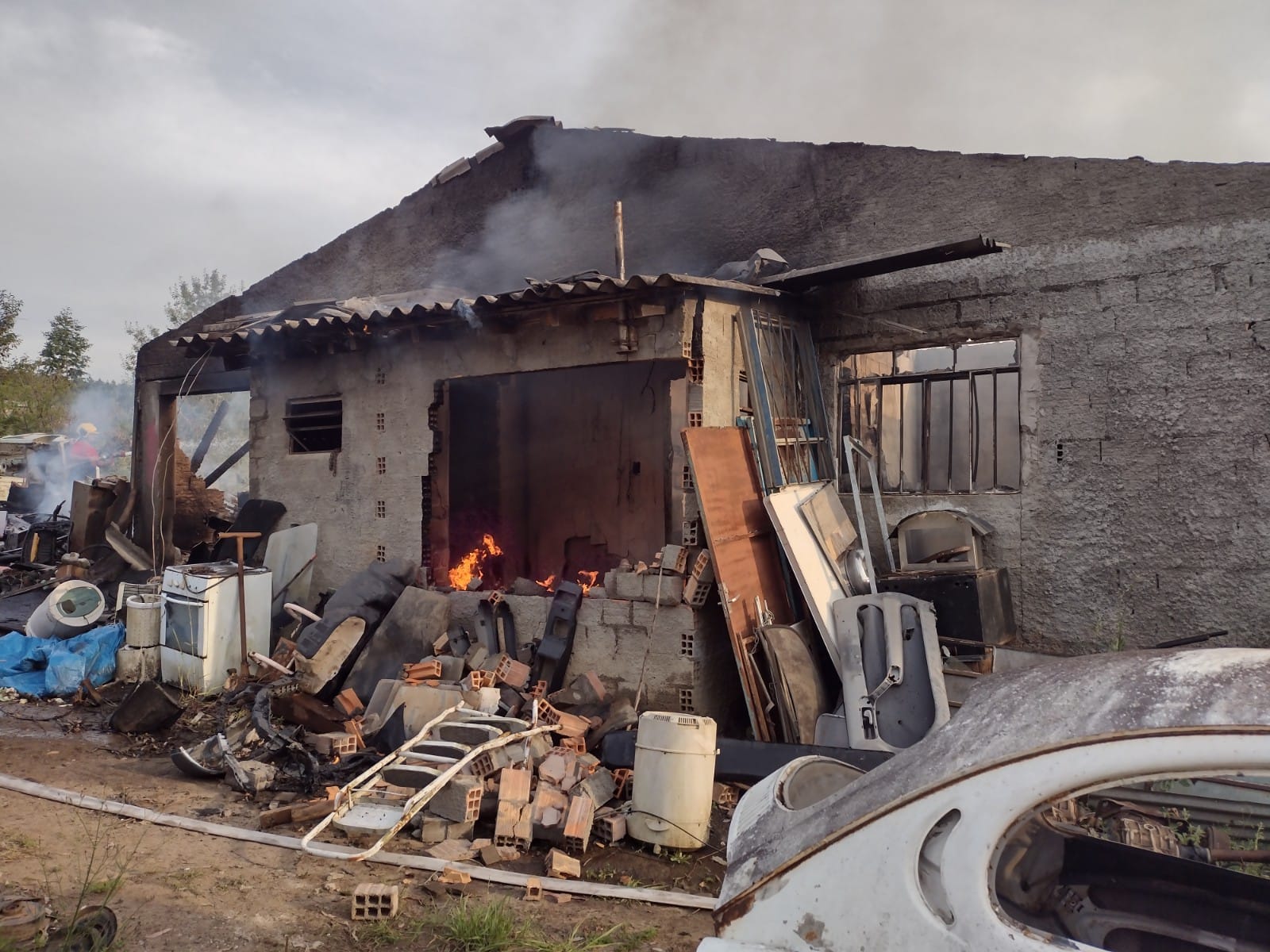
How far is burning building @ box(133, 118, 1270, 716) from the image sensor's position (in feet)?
23.1

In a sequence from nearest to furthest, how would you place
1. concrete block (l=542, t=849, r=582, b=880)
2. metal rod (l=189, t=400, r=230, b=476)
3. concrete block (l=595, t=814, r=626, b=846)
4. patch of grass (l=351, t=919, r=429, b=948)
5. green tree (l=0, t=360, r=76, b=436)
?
patch of grass (l=351, t=919, r=429, b=948), concrete block (l=542, t=849, r=582, b=880), concrete block (l=595, t=814, r=626, b=846), metal rod (l=189, t=400, r=230, b=476), green tree (l=0, t=360, r=76, b=436)

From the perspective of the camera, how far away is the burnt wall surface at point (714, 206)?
24.5ft

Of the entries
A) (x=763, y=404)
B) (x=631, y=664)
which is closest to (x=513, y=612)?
(x=631, y=664)

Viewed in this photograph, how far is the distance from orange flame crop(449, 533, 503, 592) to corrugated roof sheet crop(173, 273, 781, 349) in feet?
9.11

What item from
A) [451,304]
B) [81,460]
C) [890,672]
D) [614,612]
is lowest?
[890,672]

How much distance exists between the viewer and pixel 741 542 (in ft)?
23.9

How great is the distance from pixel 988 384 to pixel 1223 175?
15.1 feet

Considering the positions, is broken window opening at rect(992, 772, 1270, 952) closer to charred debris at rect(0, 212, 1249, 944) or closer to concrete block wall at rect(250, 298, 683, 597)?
charred debris at rect(0, 212, 1249, 944)

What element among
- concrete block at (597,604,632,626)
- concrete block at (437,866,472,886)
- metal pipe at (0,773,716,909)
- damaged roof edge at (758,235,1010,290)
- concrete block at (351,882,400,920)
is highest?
damaged roof edge at (758,235,1010,290)

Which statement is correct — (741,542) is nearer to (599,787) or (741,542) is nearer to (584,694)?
(584,694)

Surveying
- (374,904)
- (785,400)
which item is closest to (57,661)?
(374,904)

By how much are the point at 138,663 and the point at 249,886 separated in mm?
5227

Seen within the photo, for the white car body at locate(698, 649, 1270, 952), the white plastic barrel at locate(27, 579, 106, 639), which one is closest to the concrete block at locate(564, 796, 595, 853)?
the white car body at locate(698, 649, 1270, 952)

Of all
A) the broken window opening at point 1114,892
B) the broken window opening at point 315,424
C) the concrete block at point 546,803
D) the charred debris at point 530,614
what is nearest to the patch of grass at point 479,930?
the charred debris at point 530,614
